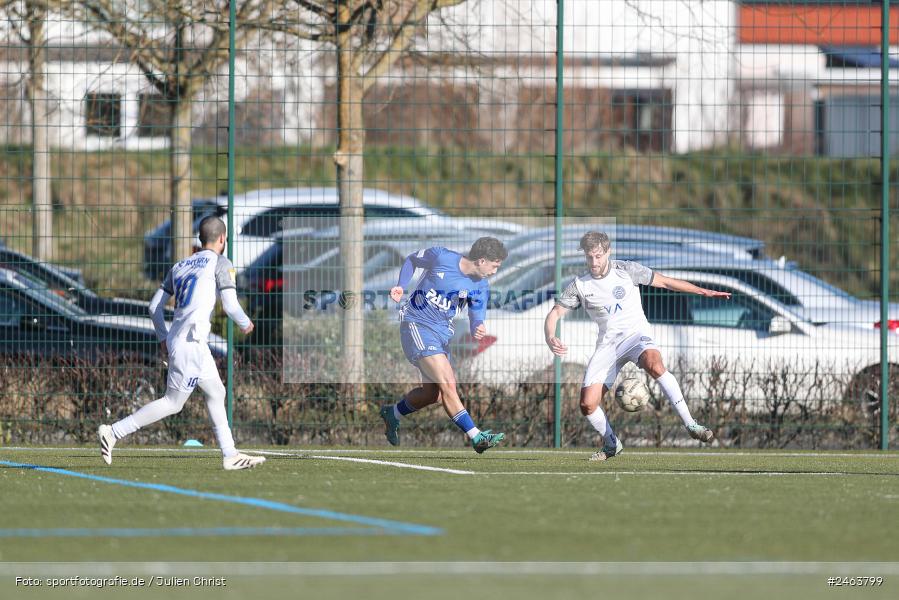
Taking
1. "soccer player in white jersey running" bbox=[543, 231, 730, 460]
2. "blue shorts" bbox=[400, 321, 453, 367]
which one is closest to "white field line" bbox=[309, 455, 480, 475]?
"blue shorts" bbox=[400, 321, 453, 367]

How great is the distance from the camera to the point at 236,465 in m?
11.0

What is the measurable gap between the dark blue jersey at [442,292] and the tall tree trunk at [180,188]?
2.63 metres

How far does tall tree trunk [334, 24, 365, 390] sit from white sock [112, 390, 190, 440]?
14.0 ft

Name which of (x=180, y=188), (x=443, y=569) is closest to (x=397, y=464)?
(x=443, y=569)

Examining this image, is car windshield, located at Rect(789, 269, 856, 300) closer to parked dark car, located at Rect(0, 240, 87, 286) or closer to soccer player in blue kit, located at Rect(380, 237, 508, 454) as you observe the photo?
soccer player in blue kit, located at Rect(380, 237, 508, 454)

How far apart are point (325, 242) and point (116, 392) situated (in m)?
2.39

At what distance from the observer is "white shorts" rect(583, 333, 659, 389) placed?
12.7 metres

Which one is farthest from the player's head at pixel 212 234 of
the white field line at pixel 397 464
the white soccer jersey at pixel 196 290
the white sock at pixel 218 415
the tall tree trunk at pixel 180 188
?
the tall tree trunk at pixel 180 188

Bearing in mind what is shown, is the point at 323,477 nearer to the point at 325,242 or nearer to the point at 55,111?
the point at 325,242

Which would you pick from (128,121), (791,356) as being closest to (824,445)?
(791,356)

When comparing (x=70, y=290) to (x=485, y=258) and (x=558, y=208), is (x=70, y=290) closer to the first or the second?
(x=485, y=258)

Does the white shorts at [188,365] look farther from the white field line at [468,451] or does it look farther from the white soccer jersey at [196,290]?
the white field line at [468,451]

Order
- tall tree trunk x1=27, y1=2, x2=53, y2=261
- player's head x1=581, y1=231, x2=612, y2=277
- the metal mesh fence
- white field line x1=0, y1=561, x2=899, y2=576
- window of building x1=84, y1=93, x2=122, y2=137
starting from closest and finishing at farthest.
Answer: white field line x1=0, y1=561, x2=899, y2=576, player's head x1=581, y1=231, x2=612, y2=277, the metal mesh fence, tall tree trunk x1=27, y1=2, x2=53, y2=261, window of building x1=84, y1=93, x2=122, y2=137

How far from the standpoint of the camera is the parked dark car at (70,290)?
15.0 m
